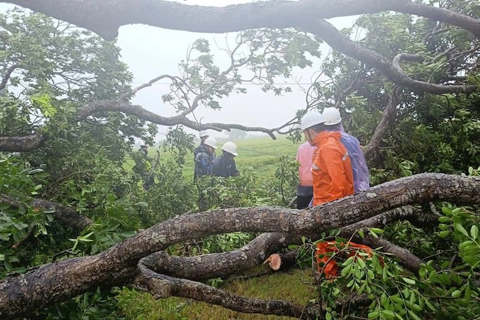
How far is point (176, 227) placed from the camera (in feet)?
6.96

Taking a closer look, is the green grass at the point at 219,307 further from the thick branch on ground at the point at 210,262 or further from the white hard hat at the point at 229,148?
the white hard hat at the point at 229,148

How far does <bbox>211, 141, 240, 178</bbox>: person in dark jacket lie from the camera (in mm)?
7984

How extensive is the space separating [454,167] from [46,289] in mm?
4996

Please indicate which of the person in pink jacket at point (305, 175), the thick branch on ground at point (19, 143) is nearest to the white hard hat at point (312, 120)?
the person in pink jacket at point (305, 175)

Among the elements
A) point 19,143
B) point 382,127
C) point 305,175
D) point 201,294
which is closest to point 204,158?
point 305,175

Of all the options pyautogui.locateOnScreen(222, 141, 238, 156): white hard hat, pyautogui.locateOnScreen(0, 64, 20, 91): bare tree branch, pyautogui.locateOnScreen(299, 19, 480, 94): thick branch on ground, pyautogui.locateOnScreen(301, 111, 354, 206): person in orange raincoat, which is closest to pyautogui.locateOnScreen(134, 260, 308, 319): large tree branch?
pyautogui.locateOnScreen(301, 111, 354, 206): person in orange raincoat

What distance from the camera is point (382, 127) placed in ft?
17.4

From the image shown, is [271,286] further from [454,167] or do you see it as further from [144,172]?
[144,172]

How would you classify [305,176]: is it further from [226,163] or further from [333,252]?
[226,163]

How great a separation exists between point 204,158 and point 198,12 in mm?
4392

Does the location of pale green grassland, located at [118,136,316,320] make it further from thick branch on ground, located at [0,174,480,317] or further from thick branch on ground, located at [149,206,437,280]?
thick branch on ground, located at [0,174,480,317]

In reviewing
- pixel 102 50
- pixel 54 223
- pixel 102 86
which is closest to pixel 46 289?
pixel 54 223

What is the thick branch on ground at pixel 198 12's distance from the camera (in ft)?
12.6

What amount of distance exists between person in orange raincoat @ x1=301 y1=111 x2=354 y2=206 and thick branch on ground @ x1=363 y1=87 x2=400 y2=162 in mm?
1233
